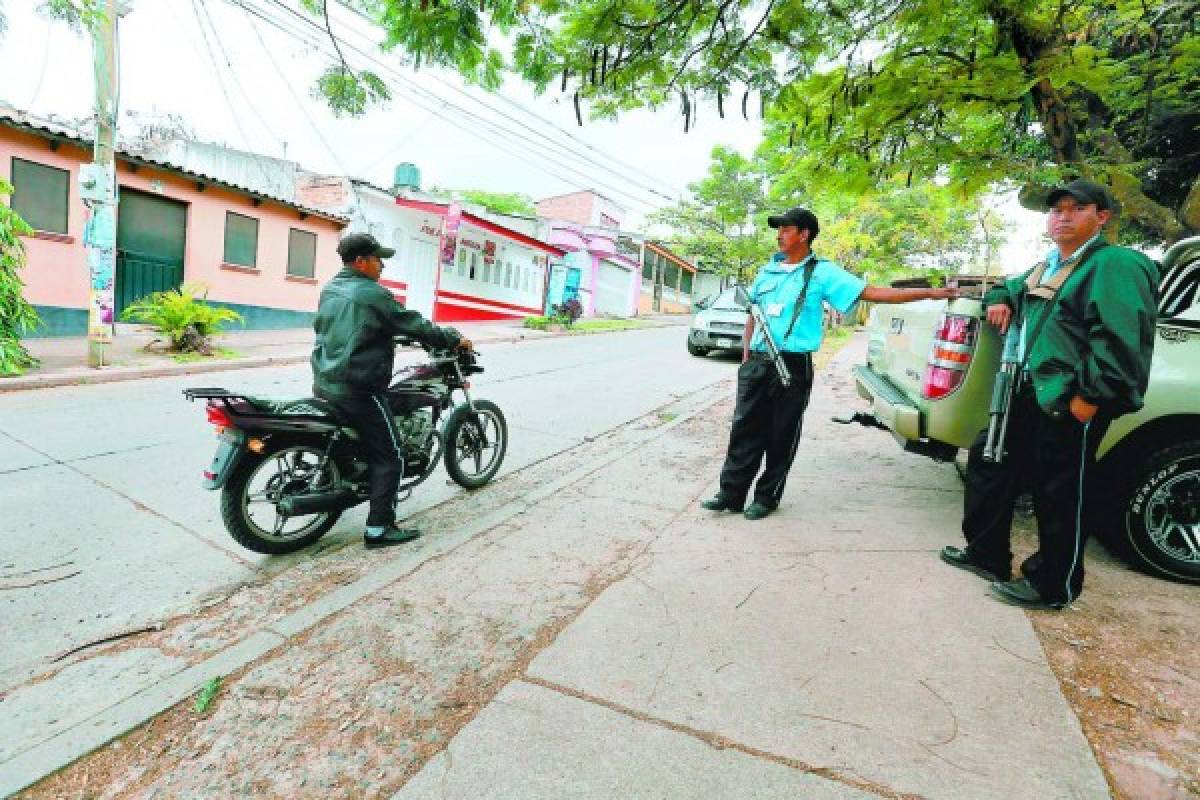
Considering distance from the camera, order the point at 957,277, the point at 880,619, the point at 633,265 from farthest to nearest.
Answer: the point at 633,265, the point at 957,277, the point at 880,619

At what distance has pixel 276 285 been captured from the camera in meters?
15.1

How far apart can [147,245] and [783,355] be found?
13.7m

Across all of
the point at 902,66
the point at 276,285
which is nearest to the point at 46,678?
the point at 902,66

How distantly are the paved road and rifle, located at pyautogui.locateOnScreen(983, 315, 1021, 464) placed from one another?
11.2 ft

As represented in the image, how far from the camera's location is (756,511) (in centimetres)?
388

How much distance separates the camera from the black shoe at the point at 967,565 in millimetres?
3066

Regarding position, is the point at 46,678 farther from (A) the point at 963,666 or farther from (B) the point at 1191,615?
(B) the point at 1191,615

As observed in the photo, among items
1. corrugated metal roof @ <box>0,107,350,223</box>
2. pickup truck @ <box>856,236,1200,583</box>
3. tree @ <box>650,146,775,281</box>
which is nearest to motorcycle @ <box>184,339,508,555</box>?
pickup truck @ <box>856,236,1200,583</box>

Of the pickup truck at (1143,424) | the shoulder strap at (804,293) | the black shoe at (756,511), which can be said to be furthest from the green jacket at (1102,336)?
the black shoe at (756,511)

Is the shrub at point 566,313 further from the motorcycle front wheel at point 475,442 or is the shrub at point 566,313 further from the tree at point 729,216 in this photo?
the motorcycle front wheel at point 475,442

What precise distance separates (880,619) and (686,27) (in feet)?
11.7

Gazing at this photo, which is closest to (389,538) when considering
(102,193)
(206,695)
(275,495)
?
(275,495)

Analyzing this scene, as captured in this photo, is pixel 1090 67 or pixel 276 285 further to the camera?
pixel 276 285

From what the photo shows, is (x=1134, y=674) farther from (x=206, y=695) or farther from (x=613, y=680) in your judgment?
(x=206, y=695)
